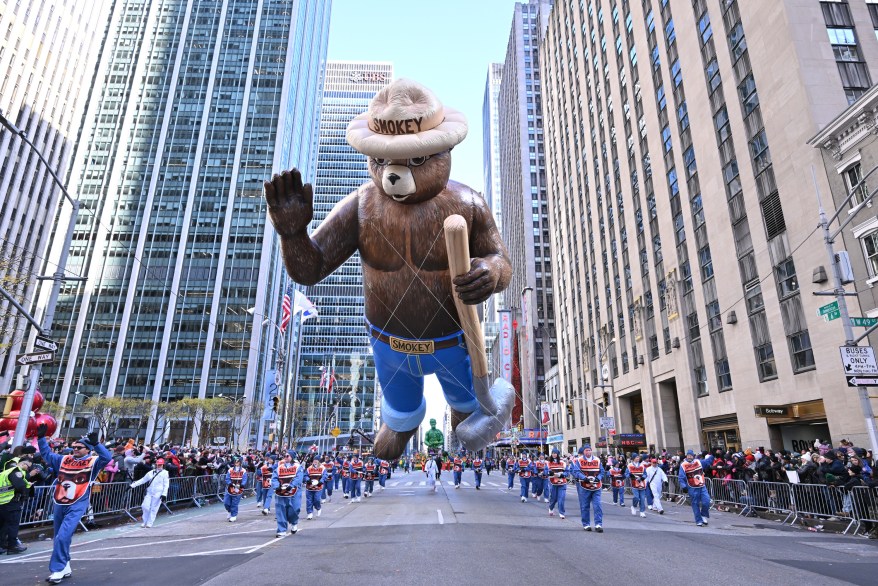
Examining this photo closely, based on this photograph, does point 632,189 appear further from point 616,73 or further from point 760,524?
point 760,524

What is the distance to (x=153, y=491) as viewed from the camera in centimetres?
1316

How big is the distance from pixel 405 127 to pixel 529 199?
78.8 m

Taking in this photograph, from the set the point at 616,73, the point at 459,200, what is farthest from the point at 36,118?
the point at 459,200

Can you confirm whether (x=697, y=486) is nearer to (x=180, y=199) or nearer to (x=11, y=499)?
(x=11, y=499)

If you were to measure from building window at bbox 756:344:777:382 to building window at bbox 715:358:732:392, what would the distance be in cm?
239

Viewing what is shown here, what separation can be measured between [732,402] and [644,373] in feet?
30.3

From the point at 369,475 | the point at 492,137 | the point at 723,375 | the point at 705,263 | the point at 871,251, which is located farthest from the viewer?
the point at 492,137

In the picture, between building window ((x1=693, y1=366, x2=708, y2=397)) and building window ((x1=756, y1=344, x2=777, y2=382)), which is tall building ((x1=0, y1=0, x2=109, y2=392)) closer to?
building window ((x1=693, y1=366, x2=708, y2=397))

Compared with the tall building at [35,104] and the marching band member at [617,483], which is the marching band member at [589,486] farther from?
the tall building at [35,104]

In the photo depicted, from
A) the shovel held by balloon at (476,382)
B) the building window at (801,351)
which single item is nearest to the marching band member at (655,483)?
the building window at (801,351)

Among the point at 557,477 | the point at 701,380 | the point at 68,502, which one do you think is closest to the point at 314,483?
the point at 557,477

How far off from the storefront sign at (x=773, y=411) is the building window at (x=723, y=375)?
178 inches

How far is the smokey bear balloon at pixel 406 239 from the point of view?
4.17 metres

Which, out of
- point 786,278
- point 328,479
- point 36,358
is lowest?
point 328,479
